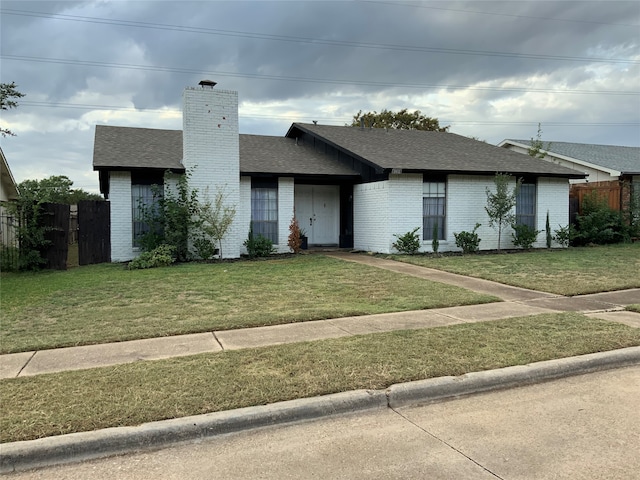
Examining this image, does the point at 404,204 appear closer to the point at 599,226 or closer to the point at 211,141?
the point at 211,141

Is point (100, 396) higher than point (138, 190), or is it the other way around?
point (138, 190)

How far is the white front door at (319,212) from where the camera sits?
19391mm

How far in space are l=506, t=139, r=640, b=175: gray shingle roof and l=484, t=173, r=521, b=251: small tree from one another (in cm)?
832

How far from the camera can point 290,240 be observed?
17109 millimetres

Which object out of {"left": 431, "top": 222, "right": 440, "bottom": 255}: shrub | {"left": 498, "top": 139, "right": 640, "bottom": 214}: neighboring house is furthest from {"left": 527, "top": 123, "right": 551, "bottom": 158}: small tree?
{"left": 431, "top": 222, "right": 440, "bottom": 255}: shrub

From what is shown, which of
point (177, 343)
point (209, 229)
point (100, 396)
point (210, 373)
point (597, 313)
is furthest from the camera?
point (209, 229)

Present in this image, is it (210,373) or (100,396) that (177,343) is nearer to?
(210,373)

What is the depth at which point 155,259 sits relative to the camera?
14.0m

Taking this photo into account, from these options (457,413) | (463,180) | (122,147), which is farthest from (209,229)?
(457,413)

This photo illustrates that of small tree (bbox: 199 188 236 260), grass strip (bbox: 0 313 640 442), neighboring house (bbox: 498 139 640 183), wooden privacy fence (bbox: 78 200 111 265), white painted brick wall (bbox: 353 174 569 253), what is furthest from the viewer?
neighboring house (bbox: 498 139 640 183)

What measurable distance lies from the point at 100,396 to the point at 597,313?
706 centimetres

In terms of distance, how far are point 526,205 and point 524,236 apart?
165 centimetres

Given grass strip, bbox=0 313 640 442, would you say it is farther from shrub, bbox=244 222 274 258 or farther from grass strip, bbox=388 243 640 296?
shrub, bbox=244 222 274 258

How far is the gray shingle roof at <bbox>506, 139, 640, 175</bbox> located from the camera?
2347 cm
